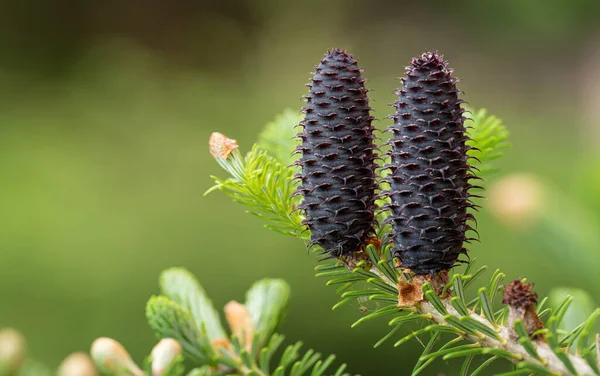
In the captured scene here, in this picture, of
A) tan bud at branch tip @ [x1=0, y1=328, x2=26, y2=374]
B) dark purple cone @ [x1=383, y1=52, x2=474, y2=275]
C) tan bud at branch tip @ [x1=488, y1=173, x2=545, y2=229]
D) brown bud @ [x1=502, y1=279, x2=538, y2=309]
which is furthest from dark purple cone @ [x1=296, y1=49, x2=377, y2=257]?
tan bud at branch tip @ [x1=488, y1=173, x2=545, y2=229]

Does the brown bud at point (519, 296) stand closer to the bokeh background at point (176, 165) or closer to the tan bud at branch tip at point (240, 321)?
the tan bud at branch tip at point (240, 321)

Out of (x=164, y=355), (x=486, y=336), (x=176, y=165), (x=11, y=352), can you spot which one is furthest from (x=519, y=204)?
(x=176, y=165)

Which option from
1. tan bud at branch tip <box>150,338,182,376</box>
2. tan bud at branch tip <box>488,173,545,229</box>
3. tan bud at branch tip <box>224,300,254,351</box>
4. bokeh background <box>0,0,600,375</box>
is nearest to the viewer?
tan bud at branch tip <box>150,338,182,376</box>

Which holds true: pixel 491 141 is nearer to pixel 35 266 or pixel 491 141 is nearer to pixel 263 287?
pixel 263 287

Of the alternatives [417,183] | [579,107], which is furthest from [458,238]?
[579,107]

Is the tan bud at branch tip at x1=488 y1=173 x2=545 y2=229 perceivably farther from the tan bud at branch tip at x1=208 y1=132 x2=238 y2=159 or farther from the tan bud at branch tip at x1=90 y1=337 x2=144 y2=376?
the tan bud at branch tip at x1=90 y1=337 x2=144 y2=376

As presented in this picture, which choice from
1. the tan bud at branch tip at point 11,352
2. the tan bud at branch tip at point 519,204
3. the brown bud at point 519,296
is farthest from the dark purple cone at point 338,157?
the tan bud at branch tip at point 519,204
